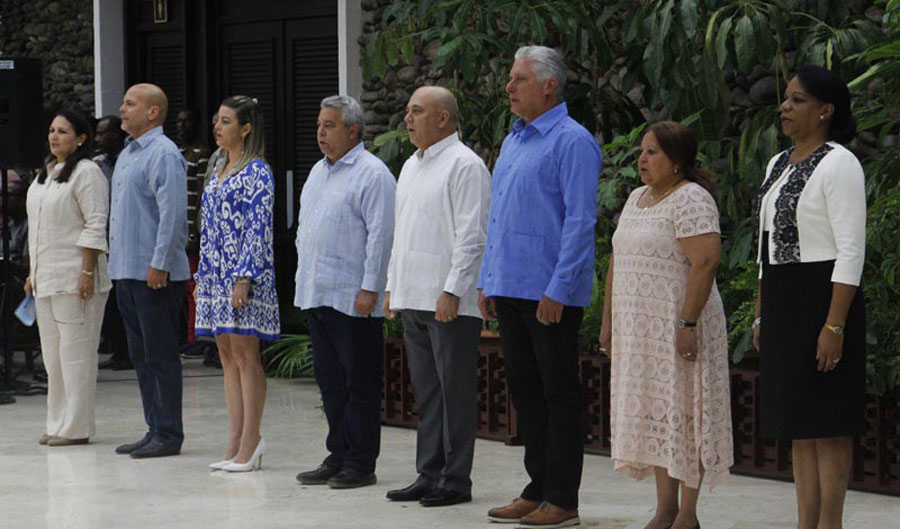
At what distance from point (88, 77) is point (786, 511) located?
912cm

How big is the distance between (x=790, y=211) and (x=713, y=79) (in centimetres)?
230

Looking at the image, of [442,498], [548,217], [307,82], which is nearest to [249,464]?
[442,498]

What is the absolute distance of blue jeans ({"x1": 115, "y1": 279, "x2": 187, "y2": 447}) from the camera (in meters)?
7.20

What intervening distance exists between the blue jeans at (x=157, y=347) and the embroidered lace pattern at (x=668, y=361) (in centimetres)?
256

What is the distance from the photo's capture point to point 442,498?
602 centimetres

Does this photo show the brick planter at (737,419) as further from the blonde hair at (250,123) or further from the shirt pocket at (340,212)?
the blonde hair at (250,123)

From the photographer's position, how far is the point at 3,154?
9391mm

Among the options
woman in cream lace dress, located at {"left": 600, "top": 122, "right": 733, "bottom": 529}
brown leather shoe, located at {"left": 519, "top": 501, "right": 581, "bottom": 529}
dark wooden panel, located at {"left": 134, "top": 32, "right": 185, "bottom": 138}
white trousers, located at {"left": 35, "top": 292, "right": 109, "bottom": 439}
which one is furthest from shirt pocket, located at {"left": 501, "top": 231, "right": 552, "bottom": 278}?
dark wooden panel, located at {"left": 134, "top": 32, "right": 185, "bottom": 138}

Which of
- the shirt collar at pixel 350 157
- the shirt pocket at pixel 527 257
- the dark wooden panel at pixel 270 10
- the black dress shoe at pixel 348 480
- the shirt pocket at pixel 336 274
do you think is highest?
the dark wooden panel at pixel 270 10

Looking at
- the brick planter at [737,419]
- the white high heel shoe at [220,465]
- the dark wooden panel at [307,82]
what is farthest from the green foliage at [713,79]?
the dark wooden panel at [307,82]

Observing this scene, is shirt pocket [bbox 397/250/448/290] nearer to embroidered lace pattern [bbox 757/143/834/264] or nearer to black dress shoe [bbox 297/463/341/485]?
black dress shoe [bbox 297/463/341/485]

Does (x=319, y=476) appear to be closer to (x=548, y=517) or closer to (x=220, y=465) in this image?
(x=220, y=465)

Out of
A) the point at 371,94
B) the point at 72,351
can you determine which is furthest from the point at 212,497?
the point at 371,94

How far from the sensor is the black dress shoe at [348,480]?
6402mm
